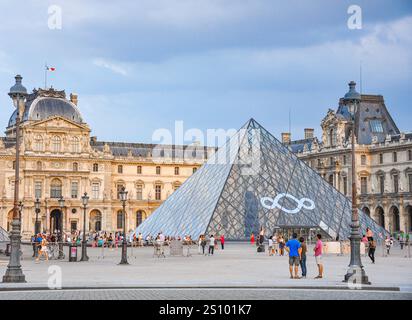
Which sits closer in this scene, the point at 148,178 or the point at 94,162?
the point at 94,162

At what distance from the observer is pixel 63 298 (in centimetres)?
1331

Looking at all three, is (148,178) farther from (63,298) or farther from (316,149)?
(63,298)

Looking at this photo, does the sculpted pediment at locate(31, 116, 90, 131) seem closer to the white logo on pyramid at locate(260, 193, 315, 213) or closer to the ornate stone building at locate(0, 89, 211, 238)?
the ornate stone building at locate(0, 89, 211, 238)

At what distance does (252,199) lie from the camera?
132ft

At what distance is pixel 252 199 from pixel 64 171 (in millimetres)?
36953

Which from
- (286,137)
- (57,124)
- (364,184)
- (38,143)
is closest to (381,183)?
(364,184)

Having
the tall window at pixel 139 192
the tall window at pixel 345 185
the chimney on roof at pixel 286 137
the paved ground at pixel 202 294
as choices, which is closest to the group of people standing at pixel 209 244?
the paved ground at pixel 202 294

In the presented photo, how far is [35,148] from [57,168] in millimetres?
2960

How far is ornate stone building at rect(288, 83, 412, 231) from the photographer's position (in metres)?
68.1

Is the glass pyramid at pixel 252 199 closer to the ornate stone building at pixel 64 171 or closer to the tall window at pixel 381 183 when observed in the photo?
the ornate stone building at pixel 64 171

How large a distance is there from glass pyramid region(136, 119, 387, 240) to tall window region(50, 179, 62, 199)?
3045 centimetres

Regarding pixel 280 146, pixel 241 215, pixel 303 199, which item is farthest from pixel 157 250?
pixel 280 146

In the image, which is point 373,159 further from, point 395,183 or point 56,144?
point 56,144

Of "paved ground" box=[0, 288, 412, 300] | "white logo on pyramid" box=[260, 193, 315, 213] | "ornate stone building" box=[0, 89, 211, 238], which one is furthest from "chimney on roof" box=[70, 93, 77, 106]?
"paved ground" box=[0, 288, 412, 300]
